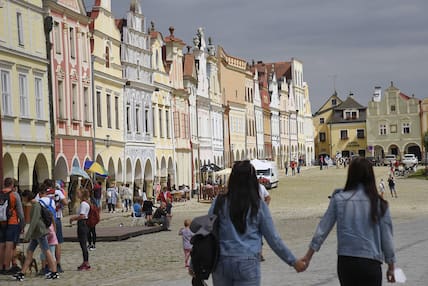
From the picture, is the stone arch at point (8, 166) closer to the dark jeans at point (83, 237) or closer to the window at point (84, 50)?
the window at point (84, 50)

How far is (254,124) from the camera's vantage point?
321ft

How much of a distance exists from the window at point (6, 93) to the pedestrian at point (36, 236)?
65.2ft

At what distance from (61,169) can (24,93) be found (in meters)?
5.46

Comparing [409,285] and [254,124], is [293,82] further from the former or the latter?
[409,285]

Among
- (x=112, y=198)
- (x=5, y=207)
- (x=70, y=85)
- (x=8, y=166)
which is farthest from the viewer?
(x=112, y=198)

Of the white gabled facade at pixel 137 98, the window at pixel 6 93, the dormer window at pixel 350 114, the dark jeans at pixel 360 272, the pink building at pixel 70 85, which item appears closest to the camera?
the dark jeans at pixel 360 272

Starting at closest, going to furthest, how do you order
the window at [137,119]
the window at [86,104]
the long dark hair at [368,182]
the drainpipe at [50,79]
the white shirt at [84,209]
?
the long dark hair at [368,182], the white shirt at [84,209], the drainpipe at [50,79], the window at [86,104], the window at [137,119]

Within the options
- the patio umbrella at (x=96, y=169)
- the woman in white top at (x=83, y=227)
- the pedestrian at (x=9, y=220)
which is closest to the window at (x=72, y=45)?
the patio umbrella at (x=96, y=169)

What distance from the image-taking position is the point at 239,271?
327 inches

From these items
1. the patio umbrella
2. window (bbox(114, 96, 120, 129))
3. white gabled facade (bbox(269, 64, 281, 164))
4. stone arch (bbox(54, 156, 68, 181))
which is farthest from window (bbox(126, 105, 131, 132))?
white gabled facade (bbox(269, 64, 281, 164))

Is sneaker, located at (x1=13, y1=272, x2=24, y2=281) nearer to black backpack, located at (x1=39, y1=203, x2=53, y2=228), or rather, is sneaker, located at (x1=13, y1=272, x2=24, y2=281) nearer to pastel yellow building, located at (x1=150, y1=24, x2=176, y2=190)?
black backpack, located at (x1=39, y1=203, x2=53, y2=228)

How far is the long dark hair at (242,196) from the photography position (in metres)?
8.40

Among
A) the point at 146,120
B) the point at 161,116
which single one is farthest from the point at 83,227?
the point at 161,116

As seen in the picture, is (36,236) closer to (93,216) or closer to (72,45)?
(93,216)
